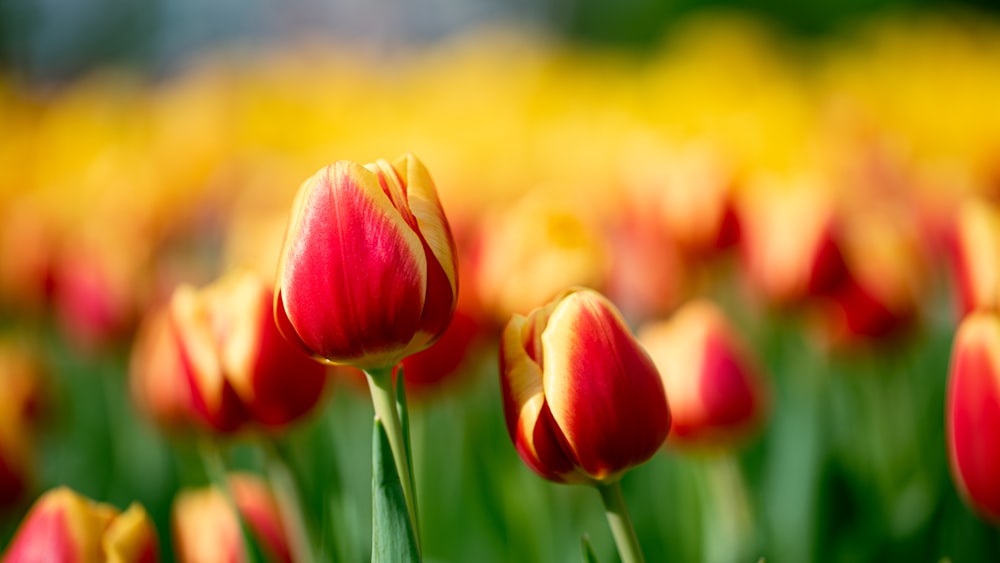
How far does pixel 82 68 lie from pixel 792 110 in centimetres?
739

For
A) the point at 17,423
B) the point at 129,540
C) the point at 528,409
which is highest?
the point at 528,409

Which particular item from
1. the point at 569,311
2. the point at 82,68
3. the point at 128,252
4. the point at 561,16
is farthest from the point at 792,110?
the point at 561,16

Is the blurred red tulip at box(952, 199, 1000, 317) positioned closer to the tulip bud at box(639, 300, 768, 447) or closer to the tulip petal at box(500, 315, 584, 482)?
the tulip bud at box(639, 300, 768, 447)

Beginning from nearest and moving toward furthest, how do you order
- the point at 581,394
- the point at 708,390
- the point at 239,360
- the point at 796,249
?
the point at 581,394 < the point at 239,360 < the point at 708,390 < the point at 796,249

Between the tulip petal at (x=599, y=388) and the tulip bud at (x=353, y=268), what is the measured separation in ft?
0.32

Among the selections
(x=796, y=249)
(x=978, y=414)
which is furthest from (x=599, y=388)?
(x=796, y=249)

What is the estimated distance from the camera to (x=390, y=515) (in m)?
0.70

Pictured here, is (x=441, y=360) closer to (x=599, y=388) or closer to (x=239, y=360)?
(x=239, y=360)

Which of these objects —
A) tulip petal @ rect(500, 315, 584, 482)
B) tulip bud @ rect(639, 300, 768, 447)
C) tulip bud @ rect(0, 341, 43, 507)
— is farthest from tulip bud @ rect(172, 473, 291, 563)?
tulip bud @ rect(639, 300, 768, 447)

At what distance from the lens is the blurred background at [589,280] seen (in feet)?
3.83

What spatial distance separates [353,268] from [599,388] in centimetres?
18

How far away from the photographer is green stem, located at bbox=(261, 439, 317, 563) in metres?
0.90

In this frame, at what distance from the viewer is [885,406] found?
154 centimetres

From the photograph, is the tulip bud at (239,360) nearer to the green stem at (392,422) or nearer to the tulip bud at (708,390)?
the green stem at (392,422)
